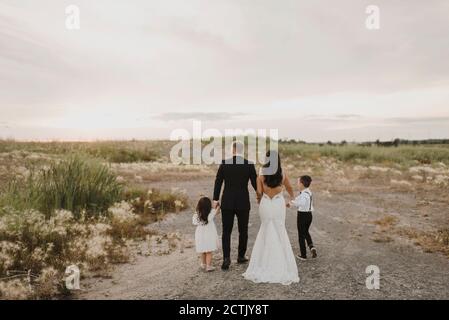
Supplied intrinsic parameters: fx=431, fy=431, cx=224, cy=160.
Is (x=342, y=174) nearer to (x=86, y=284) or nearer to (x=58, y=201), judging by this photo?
(x=58, y=201)

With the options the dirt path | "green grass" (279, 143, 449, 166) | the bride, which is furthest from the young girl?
"green grass" (279, 143, 449, 166)

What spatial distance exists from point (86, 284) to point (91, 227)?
2.55 metres

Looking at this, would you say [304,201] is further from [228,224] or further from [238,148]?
[238,148]

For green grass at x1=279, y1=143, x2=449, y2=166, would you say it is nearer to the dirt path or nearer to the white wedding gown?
the dirt path

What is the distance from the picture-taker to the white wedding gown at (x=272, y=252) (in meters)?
7.35

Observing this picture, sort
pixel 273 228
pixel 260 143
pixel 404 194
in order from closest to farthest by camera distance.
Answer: pixel 273 228, pixel 404 194, pixel 260 143

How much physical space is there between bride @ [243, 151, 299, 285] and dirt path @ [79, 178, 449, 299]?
0.22m

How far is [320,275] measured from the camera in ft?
25.4

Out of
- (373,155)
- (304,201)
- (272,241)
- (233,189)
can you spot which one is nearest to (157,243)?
(233,189)

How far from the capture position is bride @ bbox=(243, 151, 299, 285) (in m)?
7.37

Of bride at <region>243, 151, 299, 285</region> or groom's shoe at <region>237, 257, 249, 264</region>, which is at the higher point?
bride at <region>243, 151, 299, 285</region>

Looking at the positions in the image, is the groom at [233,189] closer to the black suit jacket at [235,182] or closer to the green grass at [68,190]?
the black suit jacket at [235,182]

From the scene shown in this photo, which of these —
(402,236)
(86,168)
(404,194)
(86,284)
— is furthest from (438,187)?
(86,284)

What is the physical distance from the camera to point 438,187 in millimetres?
21250
